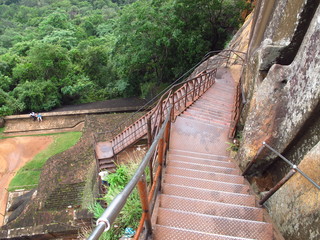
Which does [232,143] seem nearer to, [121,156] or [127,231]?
[127,231]

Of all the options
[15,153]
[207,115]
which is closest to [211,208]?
[207,115]

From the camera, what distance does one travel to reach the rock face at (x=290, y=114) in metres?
2.41

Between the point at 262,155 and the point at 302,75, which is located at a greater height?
the point at 302,75

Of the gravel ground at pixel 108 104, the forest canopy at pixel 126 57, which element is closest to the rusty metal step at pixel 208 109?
the forest canopy at pixel 126 57

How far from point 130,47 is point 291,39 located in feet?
33.2

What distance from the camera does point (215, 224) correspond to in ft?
8.31

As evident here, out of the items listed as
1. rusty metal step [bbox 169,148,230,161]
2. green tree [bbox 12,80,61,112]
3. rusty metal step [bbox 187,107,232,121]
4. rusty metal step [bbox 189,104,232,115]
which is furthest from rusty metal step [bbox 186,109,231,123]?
green tree [bbox 12,80,61,112]

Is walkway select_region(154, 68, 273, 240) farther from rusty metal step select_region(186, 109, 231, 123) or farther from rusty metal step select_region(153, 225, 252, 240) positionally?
rusty metal step select_region(186, 109, 231, 123)

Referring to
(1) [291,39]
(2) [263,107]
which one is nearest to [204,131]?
(2) [263,107]

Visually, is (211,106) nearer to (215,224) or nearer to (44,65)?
(215,224)

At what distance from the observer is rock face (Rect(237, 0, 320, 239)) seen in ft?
7.91

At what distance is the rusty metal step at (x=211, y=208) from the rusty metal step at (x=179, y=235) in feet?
1.53

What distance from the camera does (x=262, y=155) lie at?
3557 millimetres

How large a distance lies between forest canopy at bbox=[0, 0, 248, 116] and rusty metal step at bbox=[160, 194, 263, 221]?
398 inches
